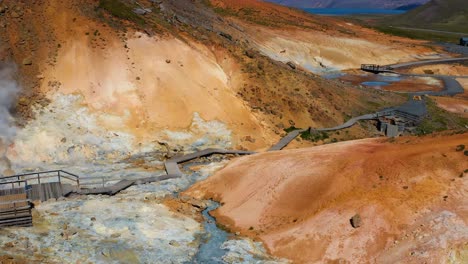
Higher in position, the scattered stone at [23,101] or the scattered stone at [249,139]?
the scattered stone at [23,101]

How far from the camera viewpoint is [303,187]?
95.4 ft

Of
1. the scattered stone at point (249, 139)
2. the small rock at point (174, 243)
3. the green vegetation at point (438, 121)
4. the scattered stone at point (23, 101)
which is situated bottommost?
the green vegetation at point (438, 121)

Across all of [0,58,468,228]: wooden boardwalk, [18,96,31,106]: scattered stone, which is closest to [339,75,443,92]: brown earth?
[0,58,468,228]: wooden boardwalk

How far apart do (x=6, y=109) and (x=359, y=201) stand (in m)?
26.7

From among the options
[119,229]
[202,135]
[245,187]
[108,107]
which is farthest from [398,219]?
[108,107]

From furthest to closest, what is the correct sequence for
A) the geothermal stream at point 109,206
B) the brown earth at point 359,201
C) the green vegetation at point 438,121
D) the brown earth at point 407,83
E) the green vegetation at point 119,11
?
the brown earth at point 407,83 → the green vegetation at point 438,121 → the green vegetation at point 119,11 → the geothermal stream at point 109,206 → the brown earth at point 359,201

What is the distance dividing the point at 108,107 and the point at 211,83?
32.5 feet

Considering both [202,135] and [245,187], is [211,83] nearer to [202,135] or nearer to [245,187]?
[202,135]

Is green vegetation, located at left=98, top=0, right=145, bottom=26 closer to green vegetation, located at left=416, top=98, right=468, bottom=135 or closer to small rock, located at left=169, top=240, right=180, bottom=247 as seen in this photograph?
small rock, located at left=169, top=240, right=180, bottom=247

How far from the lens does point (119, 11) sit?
159 ft

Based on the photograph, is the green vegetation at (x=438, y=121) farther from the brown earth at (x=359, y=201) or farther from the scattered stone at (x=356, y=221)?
the scattered stone at (x=356, y=221)

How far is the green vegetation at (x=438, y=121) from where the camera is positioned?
5126cm

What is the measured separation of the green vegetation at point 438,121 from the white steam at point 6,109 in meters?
36.9

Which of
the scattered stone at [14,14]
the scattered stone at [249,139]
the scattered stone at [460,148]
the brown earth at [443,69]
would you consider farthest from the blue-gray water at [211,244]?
the brown earth at [443,69]
